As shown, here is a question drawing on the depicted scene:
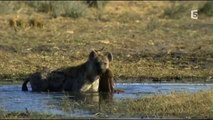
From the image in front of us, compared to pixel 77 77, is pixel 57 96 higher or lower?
lower

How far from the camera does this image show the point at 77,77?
1459 centimetres

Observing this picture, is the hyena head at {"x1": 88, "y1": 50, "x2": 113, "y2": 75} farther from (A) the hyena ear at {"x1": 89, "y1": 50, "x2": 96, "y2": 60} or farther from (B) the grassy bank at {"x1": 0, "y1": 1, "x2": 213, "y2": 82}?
(B) the grassy bank at {"x1": 0, "y1": 1, "x2": 213, "y2": 82}

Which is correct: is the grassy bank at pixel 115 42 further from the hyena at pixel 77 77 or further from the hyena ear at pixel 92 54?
the hyena ear at pixel 92 54

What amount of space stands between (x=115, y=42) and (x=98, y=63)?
757 centimetres

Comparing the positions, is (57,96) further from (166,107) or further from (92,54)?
(166,107)

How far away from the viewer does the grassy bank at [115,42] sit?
17.6 meters

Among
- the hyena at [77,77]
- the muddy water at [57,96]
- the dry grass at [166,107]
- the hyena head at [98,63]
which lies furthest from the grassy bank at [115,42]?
the dry grass at [166,107]

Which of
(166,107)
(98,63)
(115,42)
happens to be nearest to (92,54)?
(98,63)

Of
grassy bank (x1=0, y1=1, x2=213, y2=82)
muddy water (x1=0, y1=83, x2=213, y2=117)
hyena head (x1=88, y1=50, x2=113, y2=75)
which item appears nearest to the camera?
muddy water (x1=0, y1=83, x2=213, y2=117)

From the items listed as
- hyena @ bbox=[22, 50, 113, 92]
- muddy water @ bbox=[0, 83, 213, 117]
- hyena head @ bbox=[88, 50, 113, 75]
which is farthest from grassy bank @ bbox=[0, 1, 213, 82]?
hyena head @ bbox=[88, 50, 113, 75]

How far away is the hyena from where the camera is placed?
1448cm

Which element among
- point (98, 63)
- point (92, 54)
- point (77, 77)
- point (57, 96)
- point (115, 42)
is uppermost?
point (92, 54)

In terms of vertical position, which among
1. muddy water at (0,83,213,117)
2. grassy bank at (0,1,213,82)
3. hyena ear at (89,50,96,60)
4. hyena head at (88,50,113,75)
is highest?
hyena ear at (89,50,96,60)

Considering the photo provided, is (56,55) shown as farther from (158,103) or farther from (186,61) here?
(158,103)
